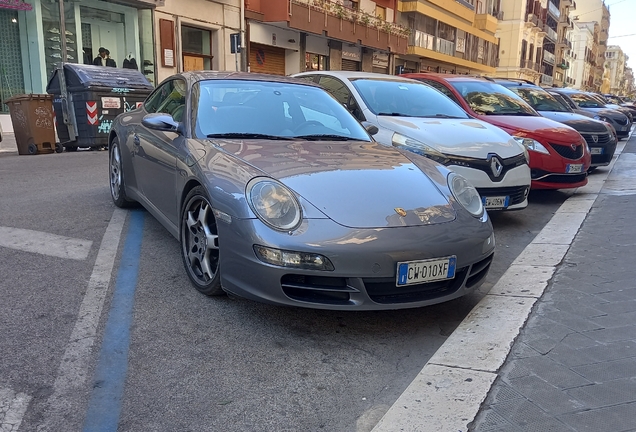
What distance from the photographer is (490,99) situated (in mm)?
7430

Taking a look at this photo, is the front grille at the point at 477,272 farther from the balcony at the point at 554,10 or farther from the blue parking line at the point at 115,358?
the balcony at the point at 554,10

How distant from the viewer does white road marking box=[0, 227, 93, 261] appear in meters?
4.07

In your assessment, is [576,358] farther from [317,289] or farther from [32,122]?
[32,122]

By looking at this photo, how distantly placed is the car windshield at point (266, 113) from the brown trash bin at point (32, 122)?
26.8ft

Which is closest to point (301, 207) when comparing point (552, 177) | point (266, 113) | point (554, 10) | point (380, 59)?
point (266, 113)

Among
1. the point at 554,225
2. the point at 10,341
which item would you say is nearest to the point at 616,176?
the point at 554,225

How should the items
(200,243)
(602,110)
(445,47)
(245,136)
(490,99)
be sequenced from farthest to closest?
1. (445,47)
2. (602,110)
3. (490,99)
4. (245,136)
5. (200,243)

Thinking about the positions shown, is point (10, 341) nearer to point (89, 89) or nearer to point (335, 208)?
point (335, 208)

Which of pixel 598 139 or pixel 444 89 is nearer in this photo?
pixel 444 89

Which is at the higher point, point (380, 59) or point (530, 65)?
point (530, 65)

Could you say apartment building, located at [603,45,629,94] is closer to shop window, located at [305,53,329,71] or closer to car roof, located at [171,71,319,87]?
shop window, located at [305,53,329,71]

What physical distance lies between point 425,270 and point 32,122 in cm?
1033

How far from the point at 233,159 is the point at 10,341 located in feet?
4.99

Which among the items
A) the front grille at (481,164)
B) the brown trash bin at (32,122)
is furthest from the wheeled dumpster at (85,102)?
the front grille at (481,164)
